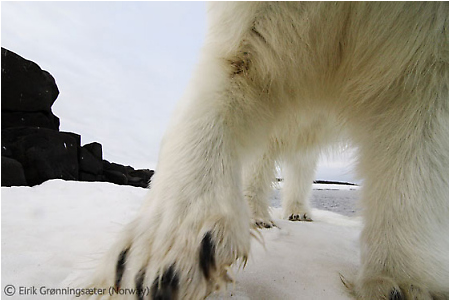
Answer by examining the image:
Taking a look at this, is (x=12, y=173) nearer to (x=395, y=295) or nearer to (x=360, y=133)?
(x=360, y=133)

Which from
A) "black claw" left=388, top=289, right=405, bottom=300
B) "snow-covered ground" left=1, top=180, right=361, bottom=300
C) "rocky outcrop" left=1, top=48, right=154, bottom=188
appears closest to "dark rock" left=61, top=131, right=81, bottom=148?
"rocky outcrop" left=1, top=48, right=154, bottom=188

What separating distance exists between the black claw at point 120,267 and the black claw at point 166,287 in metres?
0.10

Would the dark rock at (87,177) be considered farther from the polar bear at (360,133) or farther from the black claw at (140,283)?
the black claw at (140,283)

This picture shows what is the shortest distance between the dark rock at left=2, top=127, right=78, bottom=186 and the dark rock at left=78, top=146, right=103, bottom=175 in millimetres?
116

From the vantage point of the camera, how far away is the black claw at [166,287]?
0.74 meters

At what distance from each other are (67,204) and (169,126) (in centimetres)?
127

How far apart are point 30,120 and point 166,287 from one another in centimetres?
486

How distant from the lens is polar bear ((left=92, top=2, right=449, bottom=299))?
31.9 inches

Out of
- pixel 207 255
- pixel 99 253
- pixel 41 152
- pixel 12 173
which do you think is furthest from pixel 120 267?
pixel 41 152

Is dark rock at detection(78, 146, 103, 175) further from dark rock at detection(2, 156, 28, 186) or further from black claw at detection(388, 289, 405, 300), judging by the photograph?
black claw at detection(388, 289, 405, 300)

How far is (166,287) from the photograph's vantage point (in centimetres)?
74

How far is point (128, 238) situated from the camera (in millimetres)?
867

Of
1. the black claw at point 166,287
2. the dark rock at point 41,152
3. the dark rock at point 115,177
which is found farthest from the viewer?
the dark rock at point 115,177

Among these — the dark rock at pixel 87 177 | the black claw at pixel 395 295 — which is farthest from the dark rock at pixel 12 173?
the black claw at pixel 395 295
